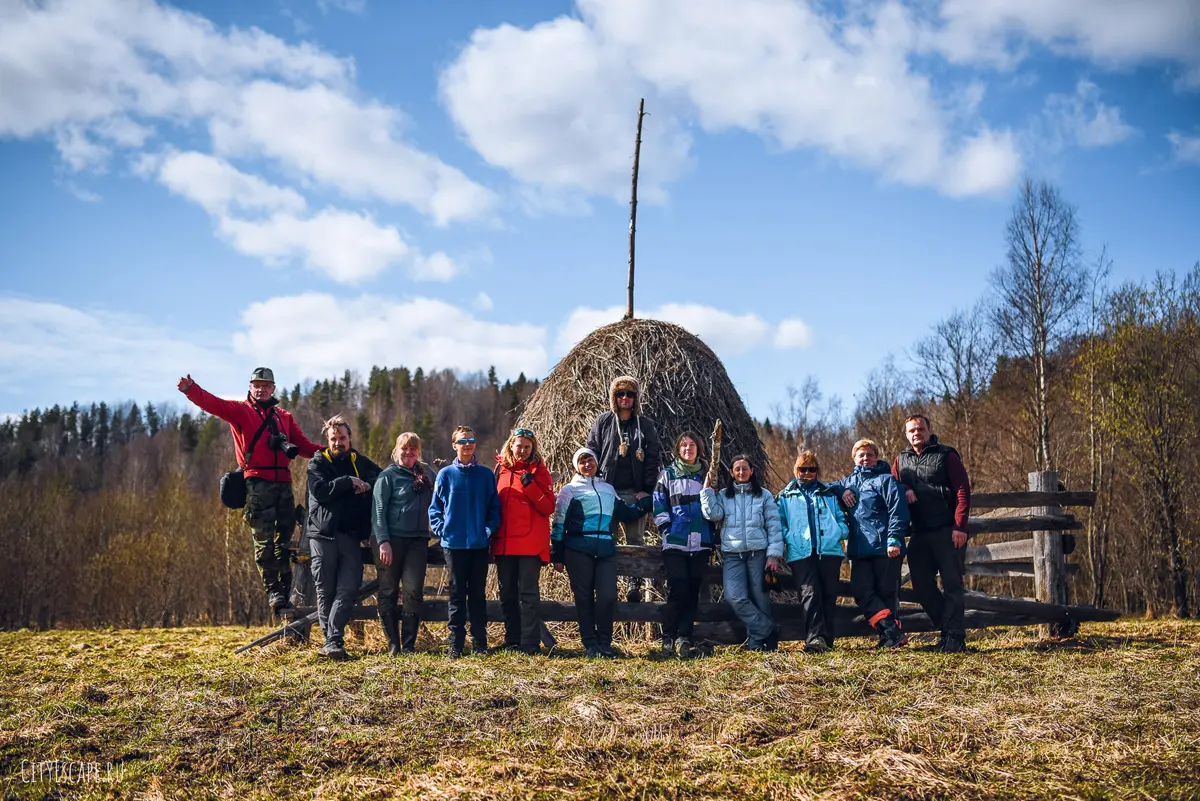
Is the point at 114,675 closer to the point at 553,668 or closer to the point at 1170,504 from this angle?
the point at 553,668

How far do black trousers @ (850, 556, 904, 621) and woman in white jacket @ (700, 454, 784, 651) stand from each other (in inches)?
32.6

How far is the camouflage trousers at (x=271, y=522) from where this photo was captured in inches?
299

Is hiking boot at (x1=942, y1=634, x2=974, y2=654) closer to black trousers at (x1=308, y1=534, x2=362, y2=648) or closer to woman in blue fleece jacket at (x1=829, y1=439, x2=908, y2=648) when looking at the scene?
woman in blue fleece jacket at (x1=829, y1=439, x2=908, y2=648)

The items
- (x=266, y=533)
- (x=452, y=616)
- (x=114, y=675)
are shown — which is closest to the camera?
(x=114, y=675)

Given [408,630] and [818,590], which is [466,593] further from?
[818,590]

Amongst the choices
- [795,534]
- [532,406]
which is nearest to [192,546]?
[532,406]

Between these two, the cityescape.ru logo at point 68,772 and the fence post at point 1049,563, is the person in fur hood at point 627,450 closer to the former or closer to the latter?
the fence post at point 1049,563

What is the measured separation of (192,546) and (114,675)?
19946mm

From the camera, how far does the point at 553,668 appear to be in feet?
20.5

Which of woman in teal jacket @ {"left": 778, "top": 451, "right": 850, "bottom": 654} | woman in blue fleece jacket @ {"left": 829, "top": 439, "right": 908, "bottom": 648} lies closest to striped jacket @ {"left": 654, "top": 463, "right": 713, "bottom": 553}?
woman in teal jacket @ {"left": 778, "top": 451, "right": 850, "bottom": 654}

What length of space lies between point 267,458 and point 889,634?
241 inches

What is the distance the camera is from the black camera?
7473 mm

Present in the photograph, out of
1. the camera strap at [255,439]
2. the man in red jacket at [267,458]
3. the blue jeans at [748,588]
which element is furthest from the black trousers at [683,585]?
the camera strap at [255,439]

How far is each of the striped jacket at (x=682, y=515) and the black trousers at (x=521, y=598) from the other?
48.2 inches
